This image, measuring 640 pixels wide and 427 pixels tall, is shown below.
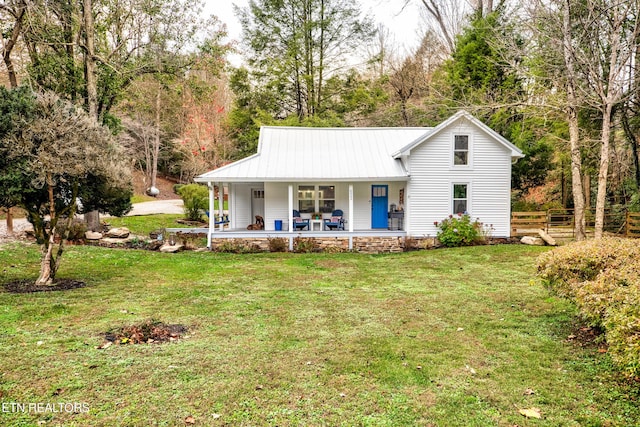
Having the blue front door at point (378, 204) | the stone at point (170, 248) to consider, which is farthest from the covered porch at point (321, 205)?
the stone at point (170, 248)

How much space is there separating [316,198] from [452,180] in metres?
5.51

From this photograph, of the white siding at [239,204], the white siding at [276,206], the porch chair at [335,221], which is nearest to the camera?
the porch chair at [335,221]

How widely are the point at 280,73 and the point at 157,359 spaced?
22.1m

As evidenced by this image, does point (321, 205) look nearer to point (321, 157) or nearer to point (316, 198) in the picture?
point (316, 198)

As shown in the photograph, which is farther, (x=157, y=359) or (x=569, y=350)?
(x=569, y=350)

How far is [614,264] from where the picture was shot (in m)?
5.06

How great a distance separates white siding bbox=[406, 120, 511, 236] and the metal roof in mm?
928

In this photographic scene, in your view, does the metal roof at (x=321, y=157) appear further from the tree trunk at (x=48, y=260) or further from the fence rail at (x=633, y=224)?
the fence rail at (x=633, y=224)

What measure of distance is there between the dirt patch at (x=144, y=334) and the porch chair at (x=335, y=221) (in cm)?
1015

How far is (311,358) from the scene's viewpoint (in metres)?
4.59

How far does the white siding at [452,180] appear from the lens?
48.6 feet

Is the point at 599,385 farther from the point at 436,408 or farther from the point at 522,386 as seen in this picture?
the point at 436,408

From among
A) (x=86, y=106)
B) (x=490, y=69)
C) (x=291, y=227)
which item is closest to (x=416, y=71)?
(x=490, y=69)

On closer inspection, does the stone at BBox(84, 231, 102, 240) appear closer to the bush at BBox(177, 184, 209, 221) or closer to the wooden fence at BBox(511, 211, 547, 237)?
the bush at BBox(177, 184, 209, 221)
